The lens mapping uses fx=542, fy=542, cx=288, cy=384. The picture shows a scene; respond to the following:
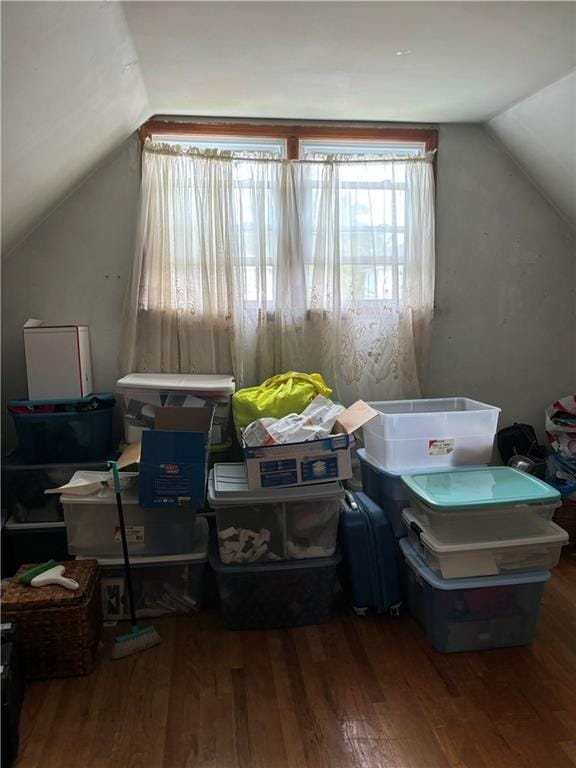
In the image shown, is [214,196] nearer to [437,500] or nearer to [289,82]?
[289,82]

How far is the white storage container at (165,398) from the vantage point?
246 centimetres

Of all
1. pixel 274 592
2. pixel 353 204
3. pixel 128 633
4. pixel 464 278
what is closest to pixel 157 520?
pixel 128 633

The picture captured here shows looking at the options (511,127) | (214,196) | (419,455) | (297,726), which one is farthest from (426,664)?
(511,127)

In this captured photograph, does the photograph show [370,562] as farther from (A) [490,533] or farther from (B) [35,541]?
(B) [35,541]

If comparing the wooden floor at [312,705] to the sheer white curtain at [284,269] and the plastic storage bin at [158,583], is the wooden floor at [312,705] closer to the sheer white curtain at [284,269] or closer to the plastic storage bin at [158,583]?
the plastic storage bin at [158,583]

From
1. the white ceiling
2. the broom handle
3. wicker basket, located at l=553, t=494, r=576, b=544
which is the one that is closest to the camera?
the white ceiling

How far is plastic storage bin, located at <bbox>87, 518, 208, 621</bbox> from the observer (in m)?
2.20

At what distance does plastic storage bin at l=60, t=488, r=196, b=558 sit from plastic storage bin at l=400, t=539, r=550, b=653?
38.0 inches

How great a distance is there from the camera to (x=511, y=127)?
2.72m

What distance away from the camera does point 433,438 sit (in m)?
2.37

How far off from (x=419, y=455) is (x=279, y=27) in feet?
5.59

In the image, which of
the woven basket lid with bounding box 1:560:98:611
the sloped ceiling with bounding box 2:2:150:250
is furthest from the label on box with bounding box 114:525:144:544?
the sloped ceiling with bounding box 2:2:150:250

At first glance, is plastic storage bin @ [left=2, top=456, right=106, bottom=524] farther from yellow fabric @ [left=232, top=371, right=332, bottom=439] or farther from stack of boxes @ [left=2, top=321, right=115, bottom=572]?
yellow fabric @ [left=232, top=371, right=332, bottom=439]

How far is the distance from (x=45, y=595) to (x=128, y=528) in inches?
15.9
